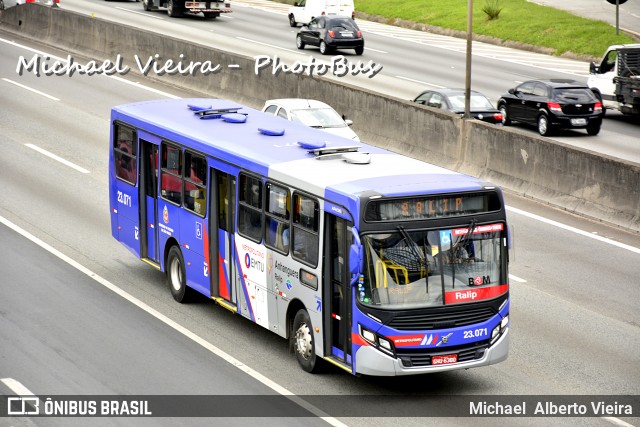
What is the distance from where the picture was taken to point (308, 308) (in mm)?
14320

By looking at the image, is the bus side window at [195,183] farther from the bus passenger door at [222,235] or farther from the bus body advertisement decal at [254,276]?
the bus body advertisement decal at [254,276]

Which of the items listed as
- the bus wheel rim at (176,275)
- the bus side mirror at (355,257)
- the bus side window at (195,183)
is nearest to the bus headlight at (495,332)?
the bus side mirror at (355,257)

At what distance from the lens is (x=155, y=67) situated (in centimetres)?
3794

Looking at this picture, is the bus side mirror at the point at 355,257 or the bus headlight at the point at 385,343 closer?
the bus side mirror at the point at 355,257

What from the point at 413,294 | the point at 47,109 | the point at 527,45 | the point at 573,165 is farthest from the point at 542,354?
the point at 527,45

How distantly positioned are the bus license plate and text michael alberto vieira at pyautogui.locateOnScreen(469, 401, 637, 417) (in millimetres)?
576

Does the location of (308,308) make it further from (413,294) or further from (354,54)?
(354,54)

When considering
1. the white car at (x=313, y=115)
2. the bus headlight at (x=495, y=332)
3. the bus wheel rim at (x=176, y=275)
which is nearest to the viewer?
the bus headlight at (x=495, y=332)

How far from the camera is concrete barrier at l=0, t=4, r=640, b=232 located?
22984 mm

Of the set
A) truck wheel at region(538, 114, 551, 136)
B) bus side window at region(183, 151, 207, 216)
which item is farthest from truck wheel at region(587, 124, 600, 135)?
bus side window at region(183, 151, 207, 216)

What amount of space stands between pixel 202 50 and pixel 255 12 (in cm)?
2692

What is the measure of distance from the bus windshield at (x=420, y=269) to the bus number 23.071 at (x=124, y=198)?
7029 millimetres

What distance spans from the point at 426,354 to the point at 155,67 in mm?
26259

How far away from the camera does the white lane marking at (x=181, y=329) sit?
13.4 m
